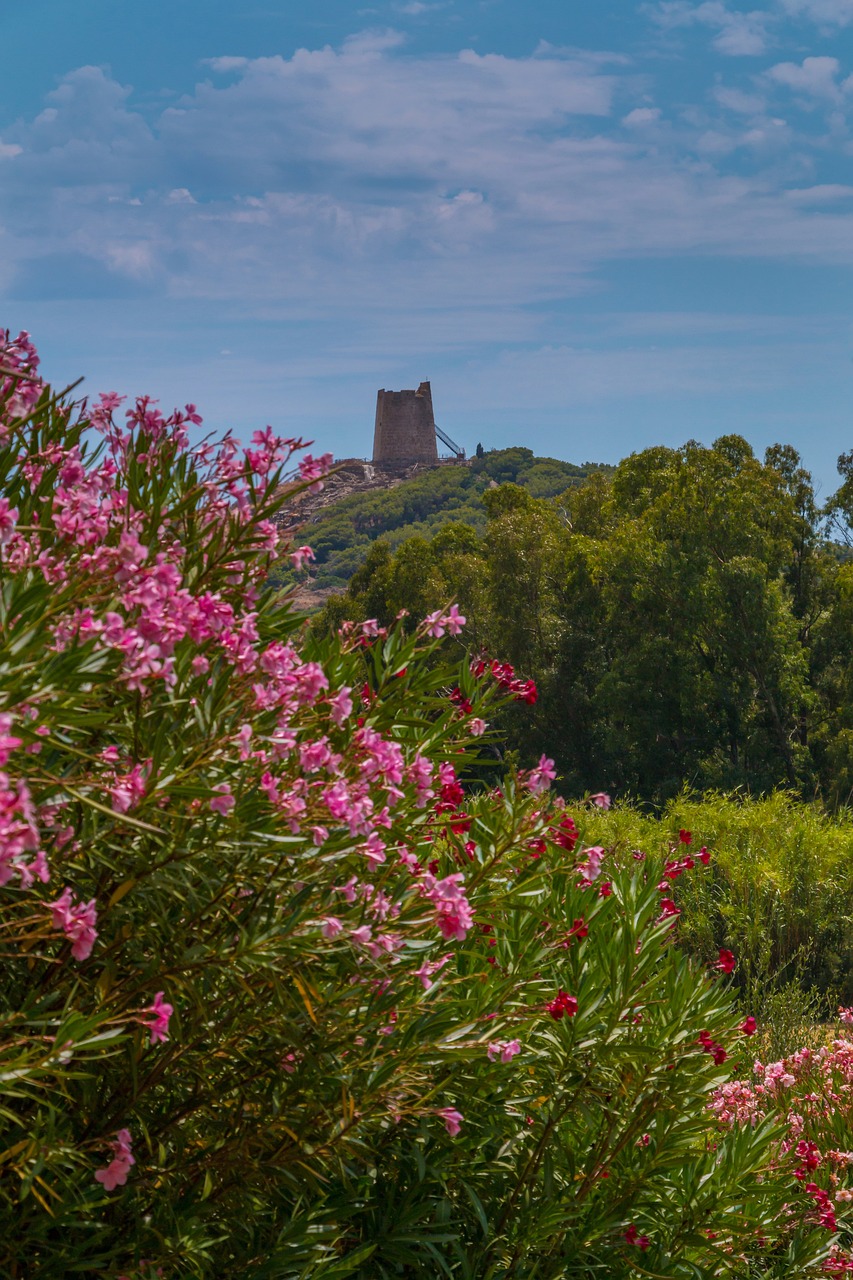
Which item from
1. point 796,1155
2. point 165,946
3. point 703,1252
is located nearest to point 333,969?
point 165,946

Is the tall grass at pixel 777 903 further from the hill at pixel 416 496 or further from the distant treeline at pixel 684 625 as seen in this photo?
the hill at pixel 416 496

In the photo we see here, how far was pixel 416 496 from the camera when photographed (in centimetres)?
8775

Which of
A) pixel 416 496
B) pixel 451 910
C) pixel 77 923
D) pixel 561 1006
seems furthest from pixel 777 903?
pixel 416 496

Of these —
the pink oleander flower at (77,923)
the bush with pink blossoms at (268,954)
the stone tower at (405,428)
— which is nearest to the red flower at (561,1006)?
the bush with pink blossoms at (268,954)

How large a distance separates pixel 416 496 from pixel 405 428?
1316 centimetres

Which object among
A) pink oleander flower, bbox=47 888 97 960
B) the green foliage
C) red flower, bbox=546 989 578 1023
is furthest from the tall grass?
pink oleander flower, bbox=47 888 97 960

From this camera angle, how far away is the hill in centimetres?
8088

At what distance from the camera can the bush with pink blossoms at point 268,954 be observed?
2.07 m

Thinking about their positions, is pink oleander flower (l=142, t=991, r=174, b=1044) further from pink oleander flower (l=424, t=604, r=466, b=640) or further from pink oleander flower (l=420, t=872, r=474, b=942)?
pink oleander flower (l=424, t=604, r=466, b=640)

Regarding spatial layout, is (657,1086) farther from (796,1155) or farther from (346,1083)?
(796,1155)

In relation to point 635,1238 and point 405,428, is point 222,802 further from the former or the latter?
point 405,428

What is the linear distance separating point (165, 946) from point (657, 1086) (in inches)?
57.6

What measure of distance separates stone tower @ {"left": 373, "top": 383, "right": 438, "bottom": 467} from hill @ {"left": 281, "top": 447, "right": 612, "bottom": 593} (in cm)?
235

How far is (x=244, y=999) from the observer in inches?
91.3
